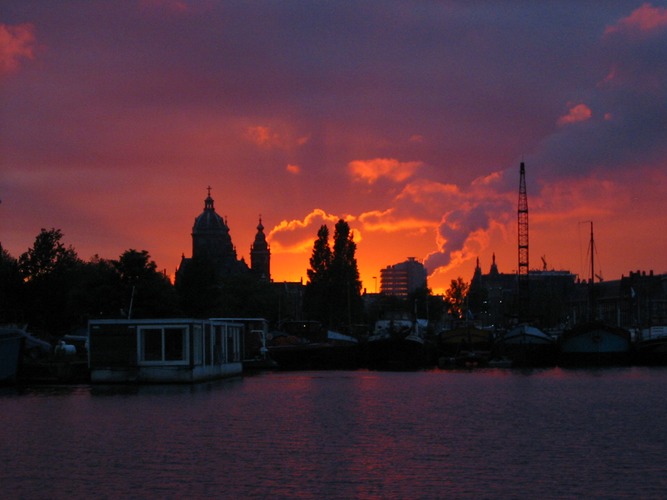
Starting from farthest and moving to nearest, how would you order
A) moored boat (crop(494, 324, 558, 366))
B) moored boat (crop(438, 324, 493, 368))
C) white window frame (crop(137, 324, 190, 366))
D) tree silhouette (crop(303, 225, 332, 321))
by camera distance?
tree silhouette (crop(303, 225, 332, 321)), moored boat (crop(438, 324, 493, 368)), moored boat (crop(494, 324, 558, 366)), white window frame (crop(137, 324, 190, 366))

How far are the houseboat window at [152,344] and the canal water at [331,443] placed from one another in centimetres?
253

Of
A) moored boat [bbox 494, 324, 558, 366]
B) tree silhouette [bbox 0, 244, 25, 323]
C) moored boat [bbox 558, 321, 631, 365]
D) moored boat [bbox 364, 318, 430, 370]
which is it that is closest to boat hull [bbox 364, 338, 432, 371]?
moored boat [bbox 364, 318, 430, 370]

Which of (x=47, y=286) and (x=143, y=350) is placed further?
(x=47, y=286)

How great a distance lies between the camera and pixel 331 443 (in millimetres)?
40188

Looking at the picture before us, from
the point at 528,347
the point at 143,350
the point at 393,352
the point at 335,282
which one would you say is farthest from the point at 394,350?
the point at 335,282

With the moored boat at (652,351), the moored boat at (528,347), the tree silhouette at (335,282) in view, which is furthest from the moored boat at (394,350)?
the tree silhouette at (335,282)

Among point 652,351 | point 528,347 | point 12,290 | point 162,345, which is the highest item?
point 12,290

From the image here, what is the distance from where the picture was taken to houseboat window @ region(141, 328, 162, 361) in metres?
68.7

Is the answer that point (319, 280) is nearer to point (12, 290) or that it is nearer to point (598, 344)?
point (12, 290)

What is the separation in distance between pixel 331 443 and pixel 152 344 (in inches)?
1224

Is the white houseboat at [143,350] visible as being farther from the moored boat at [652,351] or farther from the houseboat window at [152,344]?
the moored boat at [652,351]

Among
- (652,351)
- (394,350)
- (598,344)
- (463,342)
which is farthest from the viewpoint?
(463,342)

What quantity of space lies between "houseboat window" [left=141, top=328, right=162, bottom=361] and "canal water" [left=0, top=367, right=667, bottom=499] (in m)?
2.53

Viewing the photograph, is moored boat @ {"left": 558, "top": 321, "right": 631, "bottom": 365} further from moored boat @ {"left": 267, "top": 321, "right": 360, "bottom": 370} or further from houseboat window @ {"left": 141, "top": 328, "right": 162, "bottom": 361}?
houseboat window @ {"left": 141, "top": 328, "right": 162, "bottom": 361}
